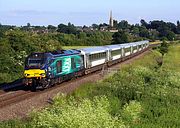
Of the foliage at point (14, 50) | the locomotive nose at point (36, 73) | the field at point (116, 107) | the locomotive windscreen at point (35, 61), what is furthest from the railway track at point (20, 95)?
the foliage at point (14, 50)

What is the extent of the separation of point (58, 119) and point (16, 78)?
76.2ft

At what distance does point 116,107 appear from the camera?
21391 mm

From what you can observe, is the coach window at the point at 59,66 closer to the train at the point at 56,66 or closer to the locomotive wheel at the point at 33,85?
the train at the point at 56,66

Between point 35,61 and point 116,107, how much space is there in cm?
854

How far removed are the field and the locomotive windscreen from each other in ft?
10.4

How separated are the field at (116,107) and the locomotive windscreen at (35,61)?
10.4 ft

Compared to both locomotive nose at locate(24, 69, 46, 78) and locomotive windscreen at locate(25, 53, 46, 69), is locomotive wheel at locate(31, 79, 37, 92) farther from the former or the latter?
locomotive windscreen at locate(25, 53, 46, 69)

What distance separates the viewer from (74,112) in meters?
14.3

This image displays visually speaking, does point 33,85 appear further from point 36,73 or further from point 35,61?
point 35,61

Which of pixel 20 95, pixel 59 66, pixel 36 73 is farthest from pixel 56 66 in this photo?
pixel 20 95

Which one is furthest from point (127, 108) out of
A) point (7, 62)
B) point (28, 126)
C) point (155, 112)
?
point (7, 62)

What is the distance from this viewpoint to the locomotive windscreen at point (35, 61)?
2769 centimetres

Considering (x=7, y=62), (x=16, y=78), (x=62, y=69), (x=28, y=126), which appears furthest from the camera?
(x=7, y=62)

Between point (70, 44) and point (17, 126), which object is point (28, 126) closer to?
point (17, 126)
